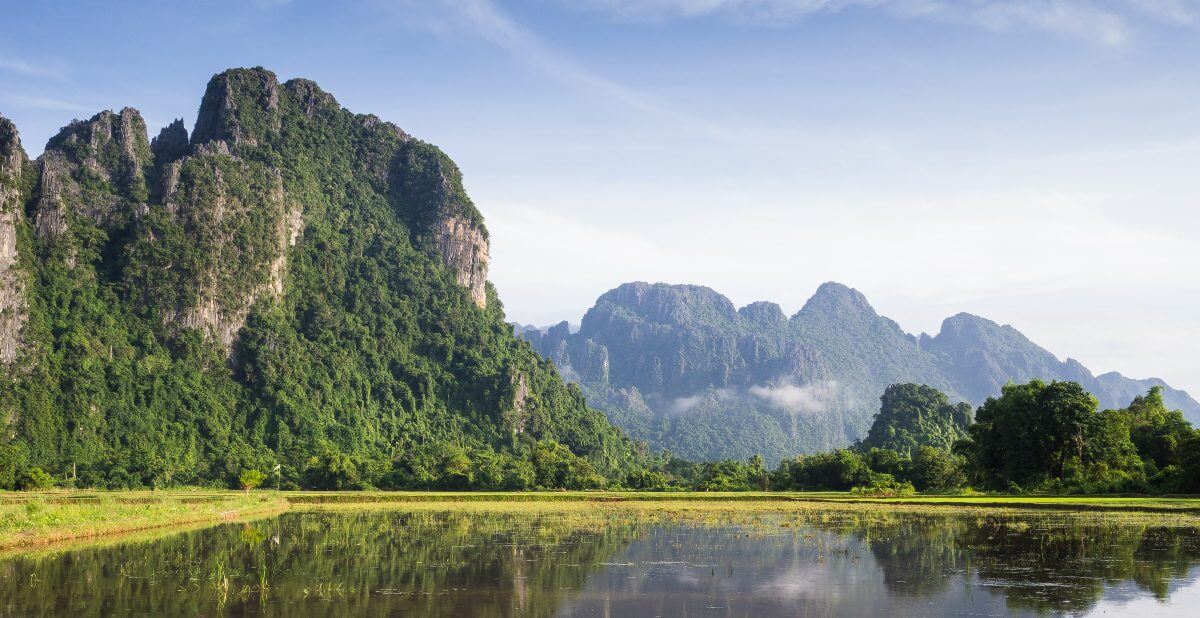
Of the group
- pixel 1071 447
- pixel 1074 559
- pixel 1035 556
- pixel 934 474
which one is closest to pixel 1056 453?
pixel 1071 447

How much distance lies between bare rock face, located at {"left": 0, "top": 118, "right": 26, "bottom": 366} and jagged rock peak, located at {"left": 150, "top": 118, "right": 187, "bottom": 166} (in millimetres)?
47121

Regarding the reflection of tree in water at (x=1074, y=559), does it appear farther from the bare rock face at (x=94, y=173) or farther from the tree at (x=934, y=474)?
the bare rock face at (x=94, y=173)

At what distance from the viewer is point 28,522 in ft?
101

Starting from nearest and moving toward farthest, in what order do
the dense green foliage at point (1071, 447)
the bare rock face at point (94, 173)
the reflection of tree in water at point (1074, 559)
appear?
1. the reflection of tree in water at point (1074, 559)
2. the dense green foliage at point (1071, 447)
3. the bare rock face at point (94, 173)

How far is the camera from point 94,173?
517ft

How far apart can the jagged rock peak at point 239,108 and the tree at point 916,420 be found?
131214 mm

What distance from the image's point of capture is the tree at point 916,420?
160375 millimetres

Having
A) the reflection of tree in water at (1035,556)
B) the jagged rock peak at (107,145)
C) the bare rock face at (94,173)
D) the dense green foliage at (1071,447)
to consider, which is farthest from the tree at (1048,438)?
the jagged rock peak at (107,145)

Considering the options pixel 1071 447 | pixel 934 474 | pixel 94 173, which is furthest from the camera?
pixel 94 173

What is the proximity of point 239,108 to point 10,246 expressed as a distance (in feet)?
222

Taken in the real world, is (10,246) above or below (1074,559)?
above

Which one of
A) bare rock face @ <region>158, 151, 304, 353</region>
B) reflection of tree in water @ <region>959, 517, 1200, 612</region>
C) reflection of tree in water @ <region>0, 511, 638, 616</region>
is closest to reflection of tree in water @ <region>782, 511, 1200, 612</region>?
reflection of tree in water @ <region>959, 517, 1200, 612</region>

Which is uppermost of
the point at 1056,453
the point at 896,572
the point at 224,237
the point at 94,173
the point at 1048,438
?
the point at 94,173

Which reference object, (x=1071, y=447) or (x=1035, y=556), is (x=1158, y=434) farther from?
(x=1035, y=556)
